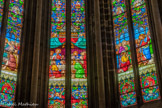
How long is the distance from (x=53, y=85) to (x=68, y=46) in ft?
5.74

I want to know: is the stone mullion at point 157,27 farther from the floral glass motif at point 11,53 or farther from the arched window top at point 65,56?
the floral glass motif at point 11,53

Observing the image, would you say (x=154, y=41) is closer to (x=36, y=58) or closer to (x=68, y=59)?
(x=68, y=59)

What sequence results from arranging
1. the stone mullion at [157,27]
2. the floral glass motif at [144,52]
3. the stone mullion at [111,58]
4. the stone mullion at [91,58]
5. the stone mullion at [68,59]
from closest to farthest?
the stone mullion at [157,27] → the floral glass motif at [144,52] → the stone mullion at [111,58] → the stone mullion at [91,58] → the stone mullion at [68,59]

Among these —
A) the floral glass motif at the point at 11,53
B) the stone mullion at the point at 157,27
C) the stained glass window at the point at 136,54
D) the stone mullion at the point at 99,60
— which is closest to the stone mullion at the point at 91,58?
the stone mullion at the point at 99,60

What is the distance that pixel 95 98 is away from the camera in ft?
44.4

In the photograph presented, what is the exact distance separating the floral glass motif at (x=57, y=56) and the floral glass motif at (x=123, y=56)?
2.08 meters

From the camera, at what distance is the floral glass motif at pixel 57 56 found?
14.0 metres

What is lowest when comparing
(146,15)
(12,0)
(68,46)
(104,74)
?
(104,74)

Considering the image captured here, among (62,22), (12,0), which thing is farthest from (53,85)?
(12,0)

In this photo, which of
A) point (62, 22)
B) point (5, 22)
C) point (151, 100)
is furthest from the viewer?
point (62, 22)

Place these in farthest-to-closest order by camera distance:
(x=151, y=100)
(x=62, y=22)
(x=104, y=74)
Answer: (x=62, y=22), (x=104, y=74), (x=151, y=100)

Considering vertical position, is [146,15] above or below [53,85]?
above

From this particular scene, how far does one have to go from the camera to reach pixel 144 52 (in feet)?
45.2

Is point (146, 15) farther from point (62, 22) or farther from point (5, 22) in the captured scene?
point (5, 22)
